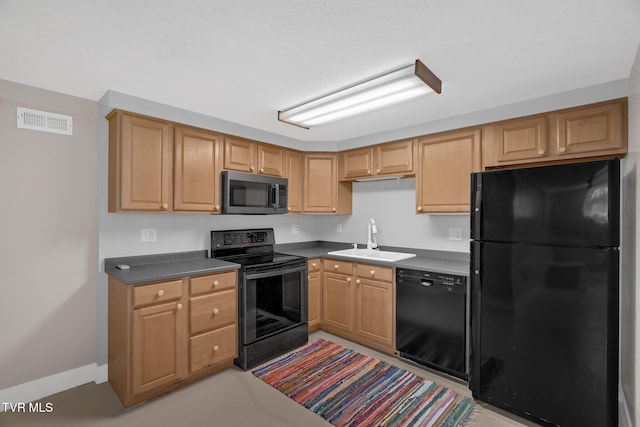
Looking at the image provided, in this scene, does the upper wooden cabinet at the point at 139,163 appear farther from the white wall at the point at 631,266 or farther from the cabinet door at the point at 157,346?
the white wall at the point at 631,266

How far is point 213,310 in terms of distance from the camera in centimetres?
263

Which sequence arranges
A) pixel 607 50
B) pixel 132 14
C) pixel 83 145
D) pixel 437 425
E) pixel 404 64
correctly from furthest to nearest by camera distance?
1. pixel 83 145
2. pixel 437 425
3. pixel 404 64
4. pixel 607 50
5. pixel 132 14

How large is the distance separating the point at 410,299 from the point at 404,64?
6.47 feet

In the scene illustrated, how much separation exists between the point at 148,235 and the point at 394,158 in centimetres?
256

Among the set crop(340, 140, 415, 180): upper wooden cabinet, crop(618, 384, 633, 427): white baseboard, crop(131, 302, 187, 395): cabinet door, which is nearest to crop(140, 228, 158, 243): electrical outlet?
crop(131, 302, 187, 395): cabinet door

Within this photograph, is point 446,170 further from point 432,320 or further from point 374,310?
point 374,310

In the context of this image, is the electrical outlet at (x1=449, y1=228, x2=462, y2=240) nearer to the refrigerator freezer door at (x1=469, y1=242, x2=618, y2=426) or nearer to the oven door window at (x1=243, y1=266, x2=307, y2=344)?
the refrigerator freezer door at (x1=469, y1=242, x2=618, y2=426)

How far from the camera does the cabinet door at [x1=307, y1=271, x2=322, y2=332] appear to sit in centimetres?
349

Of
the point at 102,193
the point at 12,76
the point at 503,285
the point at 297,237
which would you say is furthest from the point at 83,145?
the point at 503,285

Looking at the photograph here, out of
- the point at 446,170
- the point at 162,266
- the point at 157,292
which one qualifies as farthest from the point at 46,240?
the point at 446,170

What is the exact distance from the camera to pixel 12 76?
213 centimetres

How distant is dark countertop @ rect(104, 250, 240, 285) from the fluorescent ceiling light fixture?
4.84 feet

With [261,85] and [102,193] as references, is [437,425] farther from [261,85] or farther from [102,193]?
[102,193]

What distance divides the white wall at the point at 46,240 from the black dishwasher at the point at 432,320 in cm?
271
